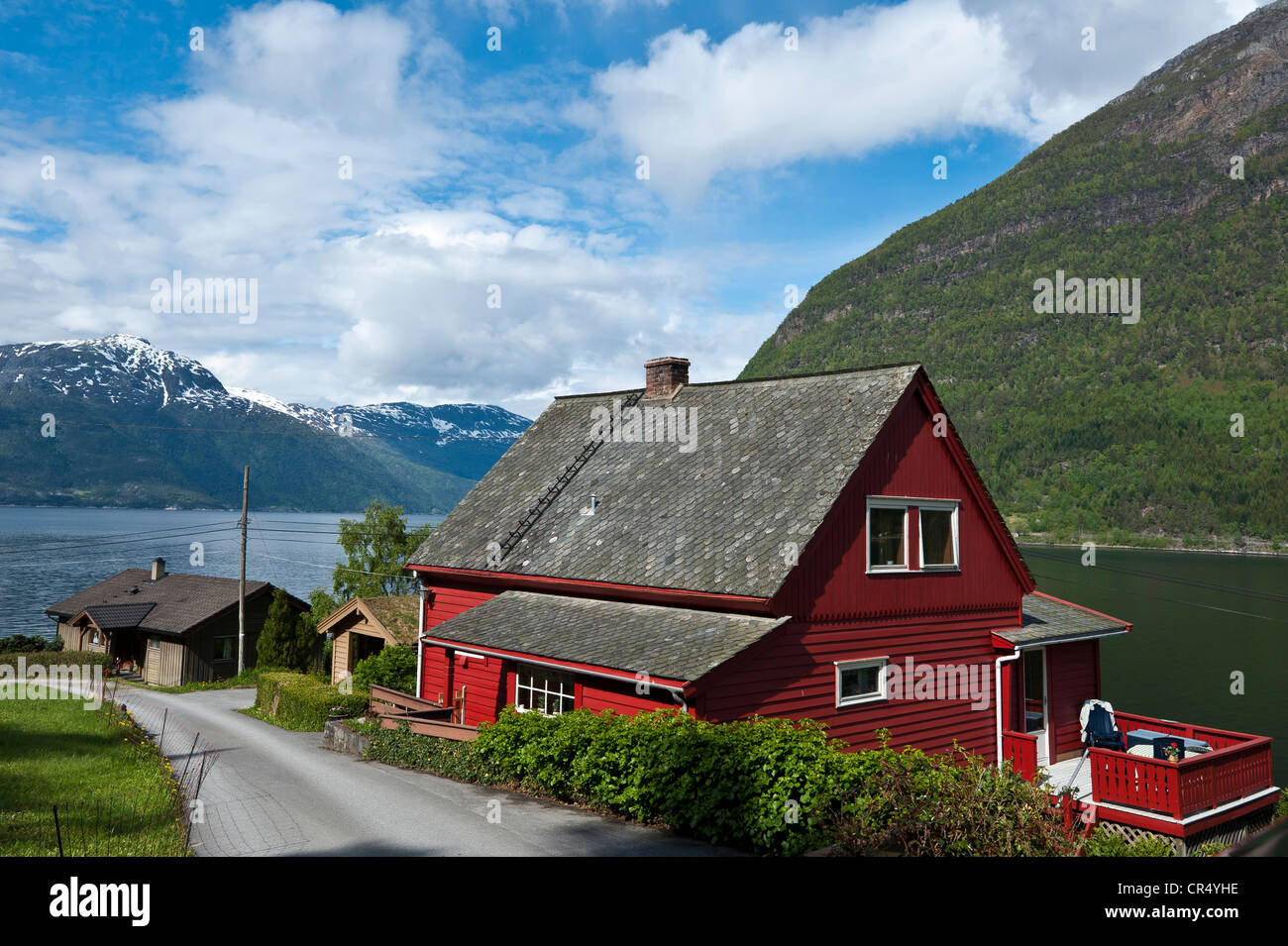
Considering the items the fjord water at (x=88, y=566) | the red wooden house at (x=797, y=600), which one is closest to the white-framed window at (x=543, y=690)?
the red wooden house at (x=797, y=600)

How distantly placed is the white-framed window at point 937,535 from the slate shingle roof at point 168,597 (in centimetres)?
4212

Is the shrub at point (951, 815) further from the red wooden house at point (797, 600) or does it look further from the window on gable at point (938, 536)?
the window on gable at point (938, 536)

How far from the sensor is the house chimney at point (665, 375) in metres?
24.8

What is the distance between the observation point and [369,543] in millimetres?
57344

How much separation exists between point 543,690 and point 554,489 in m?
6.78

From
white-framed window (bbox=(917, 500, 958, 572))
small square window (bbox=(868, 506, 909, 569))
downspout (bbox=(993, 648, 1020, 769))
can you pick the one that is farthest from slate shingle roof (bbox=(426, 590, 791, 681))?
downspout (bbox=(993, 648, 1020, 769))

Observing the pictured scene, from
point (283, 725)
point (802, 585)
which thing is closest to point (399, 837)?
point (802, 585)

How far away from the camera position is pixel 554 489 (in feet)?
78.5

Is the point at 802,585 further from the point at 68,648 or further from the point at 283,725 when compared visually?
the point at 68,648

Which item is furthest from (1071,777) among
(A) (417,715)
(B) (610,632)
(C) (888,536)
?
(A) (417,715)

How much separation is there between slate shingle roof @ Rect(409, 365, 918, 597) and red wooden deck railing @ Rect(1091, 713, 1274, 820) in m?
7.28

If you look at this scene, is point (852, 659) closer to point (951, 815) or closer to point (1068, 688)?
point (951, 815)
